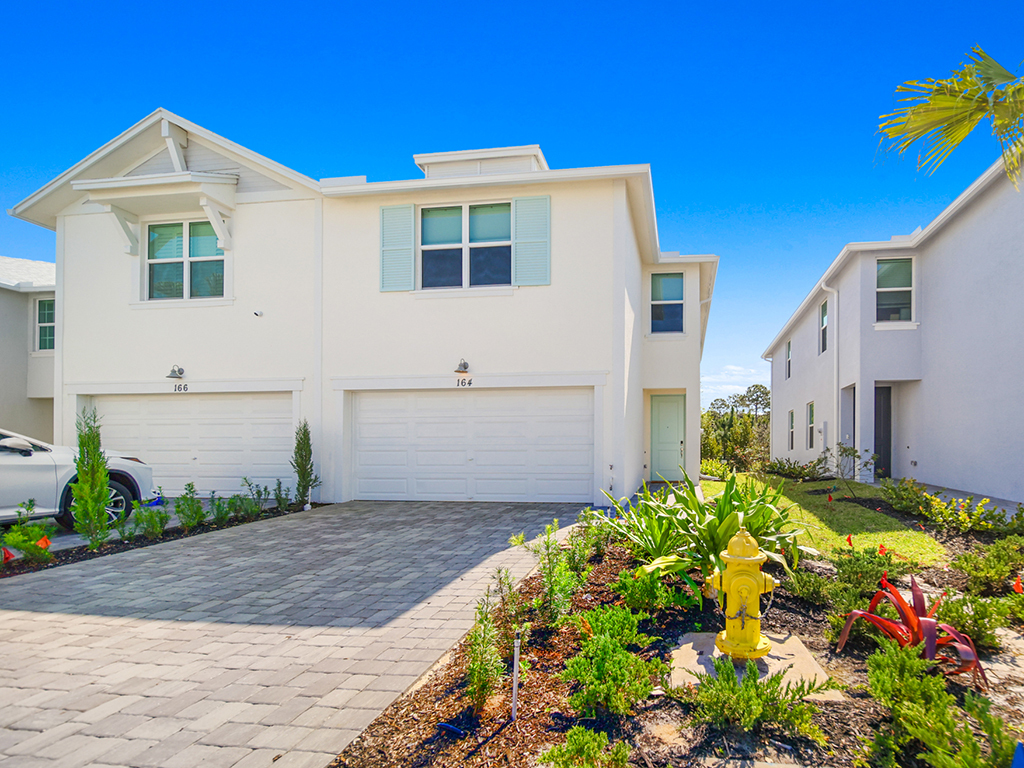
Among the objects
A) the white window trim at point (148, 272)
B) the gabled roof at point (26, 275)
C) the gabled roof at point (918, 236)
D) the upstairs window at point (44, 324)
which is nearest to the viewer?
the gabled roof at point (918, 236)

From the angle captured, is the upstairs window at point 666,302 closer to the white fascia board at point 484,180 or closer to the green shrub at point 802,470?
the white fascia board at point 484,180

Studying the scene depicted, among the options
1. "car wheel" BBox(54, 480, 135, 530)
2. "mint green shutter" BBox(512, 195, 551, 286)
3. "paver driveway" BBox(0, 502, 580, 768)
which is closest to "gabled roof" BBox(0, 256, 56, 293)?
"car wheel" BBox(54, 480, 135, 530)

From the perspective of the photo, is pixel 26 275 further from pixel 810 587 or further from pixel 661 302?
pixel 810 587

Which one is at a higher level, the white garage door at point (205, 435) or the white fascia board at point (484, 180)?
the white fascia board at point (484, 180)

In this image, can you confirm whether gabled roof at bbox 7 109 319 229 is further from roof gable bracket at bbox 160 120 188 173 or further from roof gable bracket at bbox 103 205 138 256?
roof gable bracket at bbox 103 205 138 256

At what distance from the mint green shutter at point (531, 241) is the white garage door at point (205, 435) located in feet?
16.4

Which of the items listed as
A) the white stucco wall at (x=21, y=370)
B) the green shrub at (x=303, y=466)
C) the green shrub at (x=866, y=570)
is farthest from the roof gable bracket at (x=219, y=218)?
the green shrub at (x=866, y=570)

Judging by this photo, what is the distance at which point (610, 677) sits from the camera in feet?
9.85

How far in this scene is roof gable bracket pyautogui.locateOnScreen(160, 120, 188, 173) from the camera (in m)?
12.1

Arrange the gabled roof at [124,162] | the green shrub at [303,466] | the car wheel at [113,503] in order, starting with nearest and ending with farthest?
the car wheel at [113,503], the green shrub at [303,466], the gabled roof at [124,162]

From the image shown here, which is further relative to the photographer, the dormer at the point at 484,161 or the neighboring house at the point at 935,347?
the dormer at the point at 484,161

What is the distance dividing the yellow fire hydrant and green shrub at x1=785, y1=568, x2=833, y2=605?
100 centimetres

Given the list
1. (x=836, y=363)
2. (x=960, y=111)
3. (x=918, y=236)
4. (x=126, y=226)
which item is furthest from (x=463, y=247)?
(x=836, y=363)

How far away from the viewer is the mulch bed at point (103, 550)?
6625 millimetres
